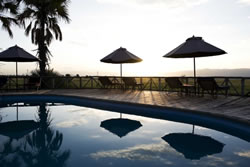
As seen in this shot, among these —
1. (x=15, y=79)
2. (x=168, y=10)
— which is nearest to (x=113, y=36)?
(x=168, y=10)

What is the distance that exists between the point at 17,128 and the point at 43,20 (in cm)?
929

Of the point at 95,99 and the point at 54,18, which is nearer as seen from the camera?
the point at 95,99

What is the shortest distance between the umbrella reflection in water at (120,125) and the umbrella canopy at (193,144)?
103 centimetres

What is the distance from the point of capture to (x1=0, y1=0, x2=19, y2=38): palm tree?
39.3 ft

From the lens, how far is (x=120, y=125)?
5.62 metres

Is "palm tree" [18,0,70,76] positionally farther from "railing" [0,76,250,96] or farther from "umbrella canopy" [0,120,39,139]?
"umbrella canopy" [0,120,39,139]

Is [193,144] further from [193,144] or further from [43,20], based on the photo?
[43,20]

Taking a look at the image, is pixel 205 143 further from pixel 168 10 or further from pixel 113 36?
pixel 113 36

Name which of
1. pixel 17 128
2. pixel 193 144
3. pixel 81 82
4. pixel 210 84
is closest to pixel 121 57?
pixel 81 82

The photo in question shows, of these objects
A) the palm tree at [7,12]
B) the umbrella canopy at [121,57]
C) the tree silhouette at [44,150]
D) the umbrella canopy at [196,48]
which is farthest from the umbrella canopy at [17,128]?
the palm tree at [7,12]

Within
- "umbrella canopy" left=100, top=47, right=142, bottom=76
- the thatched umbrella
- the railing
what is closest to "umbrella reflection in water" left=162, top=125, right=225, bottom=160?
the thatched umbrella

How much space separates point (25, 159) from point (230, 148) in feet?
11.9

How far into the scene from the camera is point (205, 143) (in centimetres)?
408

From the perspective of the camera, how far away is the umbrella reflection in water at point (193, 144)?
355 centimetres
